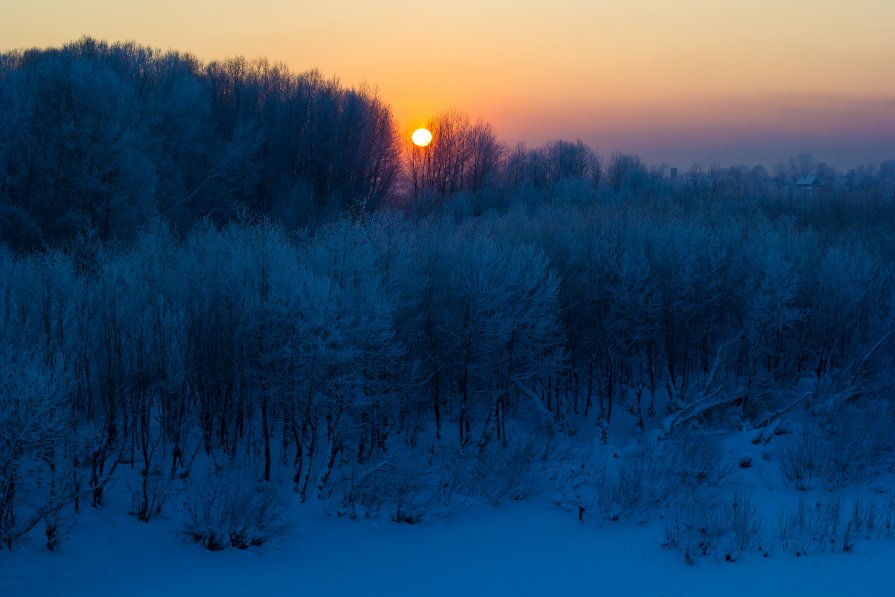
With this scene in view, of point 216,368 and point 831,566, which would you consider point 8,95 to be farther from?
point 831,566

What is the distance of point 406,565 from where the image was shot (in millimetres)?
15641

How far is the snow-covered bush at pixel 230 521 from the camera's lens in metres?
15.1

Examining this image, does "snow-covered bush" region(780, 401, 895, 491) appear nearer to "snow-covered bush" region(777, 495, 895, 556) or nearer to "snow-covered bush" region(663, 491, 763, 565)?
"snow-covered bush" region(777, 495, 895, 556)

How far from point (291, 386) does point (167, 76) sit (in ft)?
96.3

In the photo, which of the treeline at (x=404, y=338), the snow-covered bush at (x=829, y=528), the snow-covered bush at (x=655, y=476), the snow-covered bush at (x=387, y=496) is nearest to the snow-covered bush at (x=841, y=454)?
the snow-covered bush at (x=655, y=476)

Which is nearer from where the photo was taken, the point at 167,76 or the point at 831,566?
the point at 831,566

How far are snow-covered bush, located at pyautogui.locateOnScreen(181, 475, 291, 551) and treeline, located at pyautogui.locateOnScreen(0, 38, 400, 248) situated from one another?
1015 cm

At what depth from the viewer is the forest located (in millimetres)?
16922

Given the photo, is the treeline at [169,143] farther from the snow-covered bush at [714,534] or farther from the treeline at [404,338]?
the snow-covered bush at [714,534]

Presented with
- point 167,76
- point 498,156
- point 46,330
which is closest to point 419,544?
point 46,330

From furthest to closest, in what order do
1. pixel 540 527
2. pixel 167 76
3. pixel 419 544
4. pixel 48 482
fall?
pixel 167 76
pixel 540 527
pixel 419 544
pixel 48 482

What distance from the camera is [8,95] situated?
28906mm

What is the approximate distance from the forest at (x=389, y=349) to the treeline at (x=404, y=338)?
0.09m

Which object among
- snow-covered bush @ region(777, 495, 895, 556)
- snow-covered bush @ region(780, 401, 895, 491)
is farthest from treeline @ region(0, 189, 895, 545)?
snow-covered bush @ region(777, 495, 895, 556)
